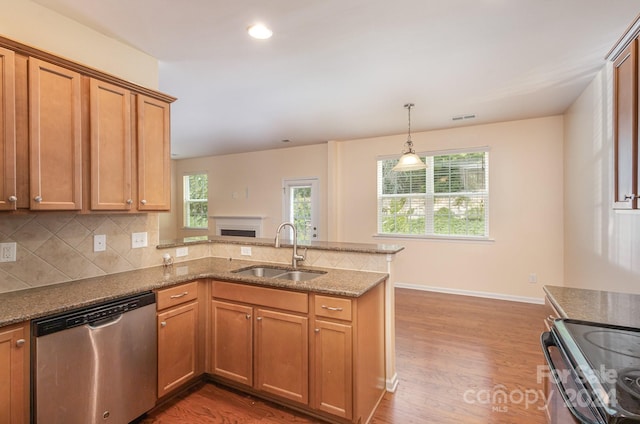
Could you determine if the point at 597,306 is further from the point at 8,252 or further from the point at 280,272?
the point at 8,252

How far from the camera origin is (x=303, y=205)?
21.4ft

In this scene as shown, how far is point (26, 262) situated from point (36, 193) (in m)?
0.53

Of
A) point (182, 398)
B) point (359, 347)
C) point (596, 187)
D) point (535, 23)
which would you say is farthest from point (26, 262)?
point (596, 187)

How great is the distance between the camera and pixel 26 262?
77.3 inches

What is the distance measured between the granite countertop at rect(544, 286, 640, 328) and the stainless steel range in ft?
0.37

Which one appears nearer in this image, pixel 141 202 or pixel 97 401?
pixel 97 401

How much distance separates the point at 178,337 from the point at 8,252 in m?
1.18

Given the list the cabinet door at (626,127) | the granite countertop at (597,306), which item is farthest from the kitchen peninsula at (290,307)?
the cabinet door at (626,127)

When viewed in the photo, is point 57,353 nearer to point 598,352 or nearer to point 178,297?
point 178,297

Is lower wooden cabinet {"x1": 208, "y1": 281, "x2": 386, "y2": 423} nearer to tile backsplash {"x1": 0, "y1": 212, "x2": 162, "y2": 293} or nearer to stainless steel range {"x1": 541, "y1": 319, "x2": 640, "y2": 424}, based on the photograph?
tile backsplash {"x1": 0, "y1": 212, "x2": 162, "y2": 293}

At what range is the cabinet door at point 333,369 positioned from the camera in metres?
1.91

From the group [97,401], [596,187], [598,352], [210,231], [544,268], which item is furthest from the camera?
[210,231]

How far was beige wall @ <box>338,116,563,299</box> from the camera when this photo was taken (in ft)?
14.5

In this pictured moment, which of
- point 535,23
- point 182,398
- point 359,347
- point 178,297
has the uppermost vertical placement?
point 535,23
